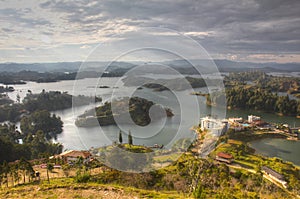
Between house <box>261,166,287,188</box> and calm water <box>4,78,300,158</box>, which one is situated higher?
calm water <box>4,78,300,158</box>

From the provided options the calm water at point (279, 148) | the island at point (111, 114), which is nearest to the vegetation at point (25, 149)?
the island at point (111, 114)

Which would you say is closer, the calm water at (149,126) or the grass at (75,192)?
the grass at (75,192)

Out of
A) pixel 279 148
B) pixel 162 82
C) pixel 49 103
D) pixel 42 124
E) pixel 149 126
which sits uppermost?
pixel 162 82

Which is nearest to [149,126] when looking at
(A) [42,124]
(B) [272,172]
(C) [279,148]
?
(B) [272,172]

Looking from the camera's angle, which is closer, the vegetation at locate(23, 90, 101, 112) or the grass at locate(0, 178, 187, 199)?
the grass at locate(0, 178, 187, 199)

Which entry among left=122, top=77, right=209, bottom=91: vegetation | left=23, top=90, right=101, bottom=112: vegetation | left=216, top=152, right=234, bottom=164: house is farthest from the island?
left=23, top=90, right=101, bottom=112: vegetation

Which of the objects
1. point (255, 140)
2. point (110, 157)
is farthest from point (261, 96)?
point (110, 157)

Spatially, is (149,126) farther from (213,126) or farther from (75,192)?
(213,126)

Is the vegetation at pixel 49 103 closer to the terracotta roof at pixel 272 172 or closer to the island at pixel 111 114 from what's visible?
the island at pixel 111 114

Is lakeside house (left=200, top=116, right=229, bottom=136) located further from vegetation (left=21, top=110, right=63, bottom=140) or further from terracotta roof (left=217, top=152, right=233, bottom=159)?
vegetation (left=21, top=110, right=63, bottom=140)

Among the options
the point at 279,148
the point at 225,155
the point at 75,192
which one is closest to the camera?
the point at 75,192
